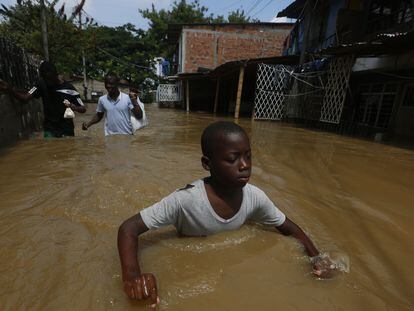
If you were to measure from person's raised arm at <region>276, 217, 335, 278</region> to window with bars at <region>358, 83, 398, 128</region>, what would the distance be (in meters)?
10.2

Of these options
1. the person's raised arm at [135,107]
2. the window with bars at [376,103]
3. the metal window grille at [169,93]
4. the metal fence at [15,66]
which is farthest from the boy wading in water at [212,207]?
the metal window grille at [169,93]

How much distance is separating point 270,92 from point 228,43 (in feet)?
27.5

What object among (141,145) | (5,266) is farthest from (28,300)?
(141,145)

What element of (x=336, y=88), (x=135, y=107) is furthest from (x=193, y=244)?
(x=336, y=88)

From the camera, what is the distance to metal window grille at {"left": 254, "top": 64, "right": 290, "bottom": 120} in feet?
43.1


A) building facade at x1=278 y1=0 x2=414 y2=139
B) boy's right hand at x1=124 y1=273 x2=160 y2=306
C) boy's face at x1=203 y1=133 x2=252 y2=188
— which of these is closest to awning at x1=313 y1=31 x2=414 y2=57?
building facade at x1=278 y1=0 x2=414 y2=139

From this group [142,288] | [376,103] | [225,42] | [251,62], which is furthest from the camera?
[225,42]

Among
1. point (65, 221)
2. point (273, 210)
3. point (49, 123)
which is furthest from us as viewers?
point (49, 123)

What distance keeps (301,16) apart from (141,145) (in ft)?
43.1

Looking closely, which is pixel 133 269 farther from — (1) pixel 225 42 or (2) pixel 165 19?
(2) pixel 165 19

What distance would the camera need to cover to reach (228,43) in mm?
20344

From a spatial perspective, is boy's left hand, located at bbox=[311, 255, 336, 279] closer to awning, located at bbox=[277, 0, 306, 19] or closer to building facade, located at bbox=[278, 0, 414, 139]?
building facade, located at bbox=[278, 0, 414, 139]

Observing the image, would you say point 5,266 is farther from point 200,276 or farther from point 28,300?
point 200,276

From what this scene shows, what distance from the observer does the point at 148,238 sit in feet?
7.09
